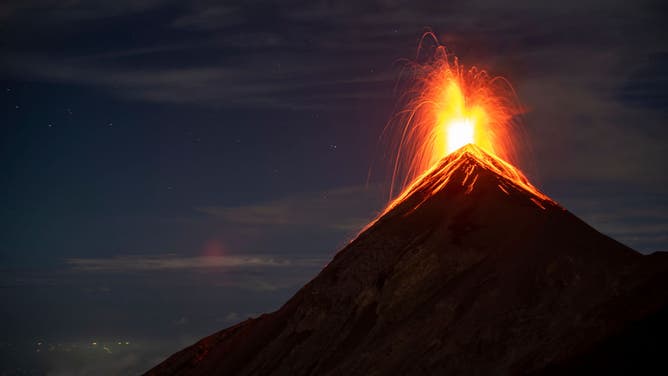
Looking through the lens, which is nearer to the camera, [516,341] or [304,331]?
[516,341]

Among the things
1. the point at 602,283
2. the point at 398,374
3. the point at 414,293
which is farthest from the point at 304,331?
the point at 602,283

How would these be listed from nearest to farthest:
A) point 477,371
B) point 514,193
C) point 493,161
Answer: point 477,371
point 514,193
point 493,161

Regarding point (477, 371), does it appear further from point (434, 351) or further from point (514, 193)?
point (514, 193)

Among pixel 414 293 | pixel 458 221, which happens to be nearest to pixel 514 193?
pixel 458 221

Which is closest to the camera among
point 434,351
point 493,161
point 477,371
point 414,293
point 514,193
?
point 477,371

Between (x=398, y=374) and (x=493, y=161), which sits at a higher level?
(x=493, y=161)

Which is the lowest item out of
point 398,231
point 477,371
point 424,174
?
point 477,371

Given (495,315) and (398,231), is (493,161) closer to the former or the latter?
(398,231)
